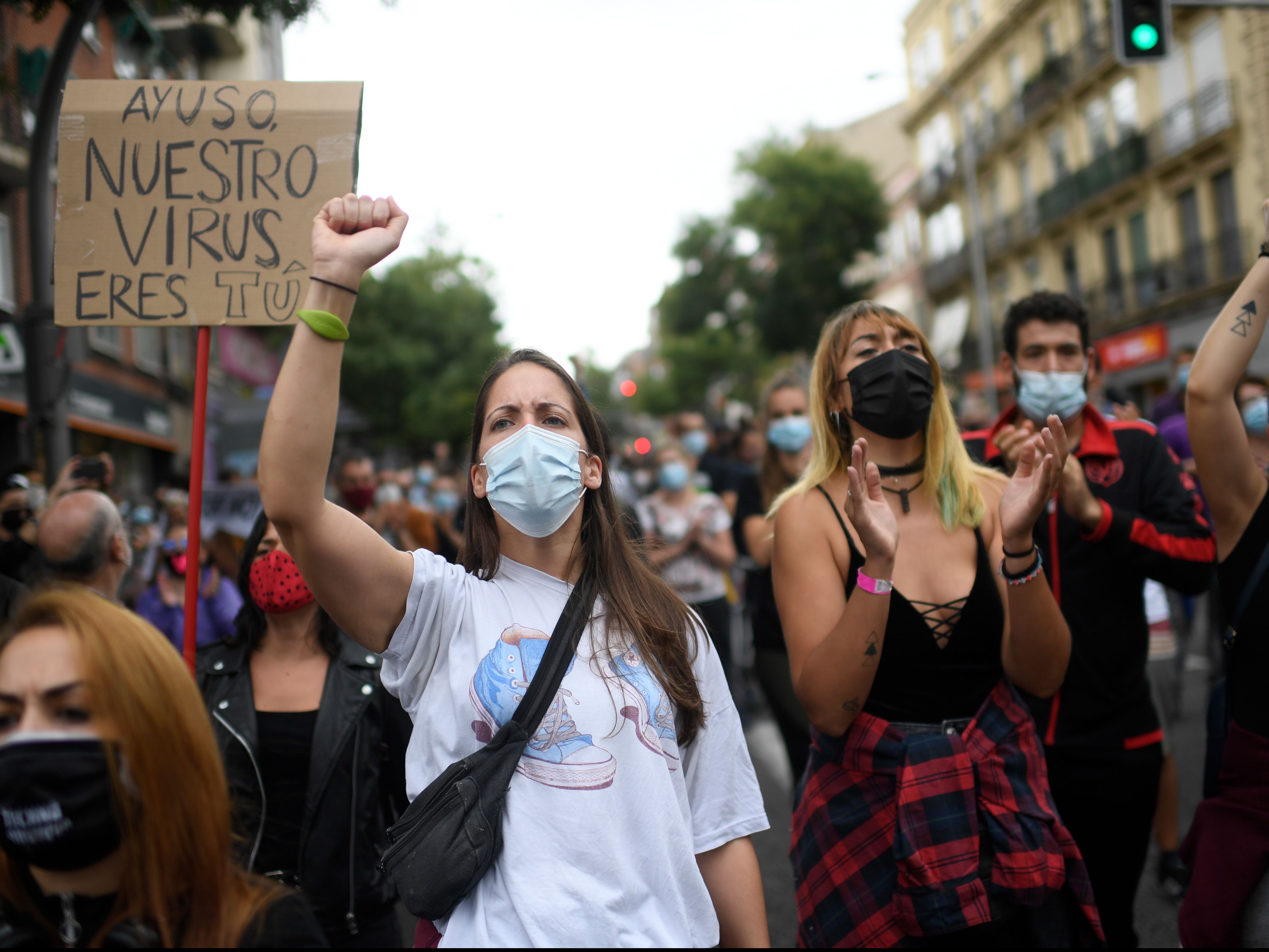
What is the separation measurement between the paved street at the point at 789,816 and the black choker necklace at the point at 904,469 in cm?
140

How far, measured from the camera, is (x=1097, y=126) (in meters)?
31.9

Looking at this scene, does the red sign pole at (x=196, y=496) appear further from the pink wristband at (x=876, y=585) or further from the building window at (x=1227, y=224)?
the building window at (x=1227, y=224)

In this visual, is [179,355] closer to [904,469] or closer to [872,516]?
[904,469]

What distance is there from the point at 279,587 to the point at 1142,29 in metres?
8.62

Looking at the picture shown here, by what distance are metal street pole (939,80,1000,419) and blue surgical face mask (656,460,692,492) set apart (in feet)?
54.3

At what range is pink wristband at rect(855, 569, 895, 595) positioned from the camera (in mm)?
2533

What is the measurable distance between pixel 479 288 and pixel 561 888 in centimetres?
4367

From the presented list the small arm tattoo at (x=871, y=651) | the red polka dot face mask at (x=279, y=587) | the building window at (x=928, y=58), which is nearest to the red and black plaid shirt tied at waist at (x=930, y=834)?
the small arm tattoo at (x=871, y=651)

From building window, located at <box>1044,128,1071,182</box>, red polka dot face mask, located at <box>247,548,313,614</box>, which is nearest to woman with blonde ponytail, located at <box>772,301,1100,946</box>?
red polka dot face mask, located at <box>247,548,313,614</box>

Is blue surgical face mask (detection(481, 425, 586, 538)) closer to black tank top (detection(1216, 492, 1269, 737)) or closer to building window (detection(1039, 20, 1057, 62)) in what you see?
black tank top (detection(1216, 492, 1269, 737))

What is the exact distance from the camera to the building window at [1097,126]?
31.3 meters

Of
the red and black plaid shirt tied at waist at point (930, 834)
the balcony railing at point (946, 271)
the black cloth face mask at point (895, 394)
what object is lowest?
the red and black plaid shirt tied at waist at point (930, 834)

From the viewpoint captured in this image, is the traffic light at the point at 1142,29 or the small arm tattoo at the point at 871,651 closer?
the small arm tattoo at the point at 871,651

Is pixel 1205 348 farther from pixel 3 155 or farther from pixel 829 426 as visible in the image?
pixel 3 155
